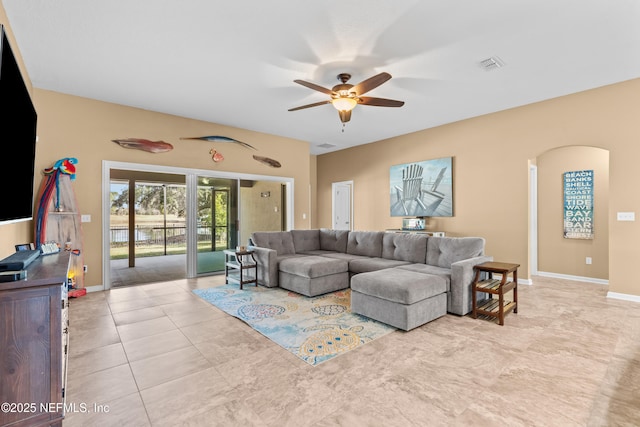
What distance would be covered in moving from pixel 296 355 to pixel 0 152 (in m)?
2.39

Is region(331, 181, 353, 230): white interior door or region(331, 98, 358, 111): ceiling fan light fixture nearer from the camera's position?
region(331, 98, 358, 111): ceiling fan light fixture

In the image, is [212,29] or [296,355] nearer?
[296,355]

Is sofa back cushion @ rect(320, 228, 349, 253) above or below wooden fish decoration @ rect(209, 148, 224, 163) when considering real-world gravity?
below

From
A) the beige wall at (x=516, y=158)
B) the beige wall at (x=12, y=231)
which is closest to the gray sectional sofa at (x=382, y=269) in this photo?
the beige wall at (x=516, y=158)

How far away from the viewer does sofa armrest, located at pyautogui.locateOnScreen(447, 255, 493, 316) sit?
134 inches

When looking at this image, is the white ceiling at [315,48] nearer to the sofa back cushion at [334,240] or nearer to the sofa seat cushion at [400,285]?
the sofa back cushion at [334,240]

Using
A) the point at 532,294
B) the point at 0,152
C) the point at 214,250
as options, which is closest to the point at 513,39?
the point at 532,294

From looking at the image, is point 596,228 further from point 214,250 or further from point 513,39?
point 214,250

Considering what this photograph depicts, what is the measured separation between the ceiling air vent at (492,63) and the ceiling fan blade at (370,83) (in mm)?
1321

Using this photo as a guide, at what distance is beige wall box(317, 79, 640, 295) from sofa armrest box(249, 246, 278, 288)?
138 inches

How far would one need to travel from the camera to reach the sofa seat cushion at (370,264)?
13.9 feet

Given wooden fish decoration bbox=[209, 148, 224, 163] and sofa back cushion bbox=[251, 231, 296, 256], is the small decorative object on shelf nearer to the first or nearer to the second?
sofa back cushion bbox=[251, 231, 296, 256]

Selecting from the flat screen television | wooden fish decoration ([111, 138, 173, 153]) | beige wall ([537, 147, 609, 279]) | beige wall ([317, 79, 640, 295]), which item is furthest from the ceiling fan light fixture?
beige wall ([537, 147, 609, 279])

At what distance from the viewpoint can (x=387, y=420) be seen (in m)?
1.74
